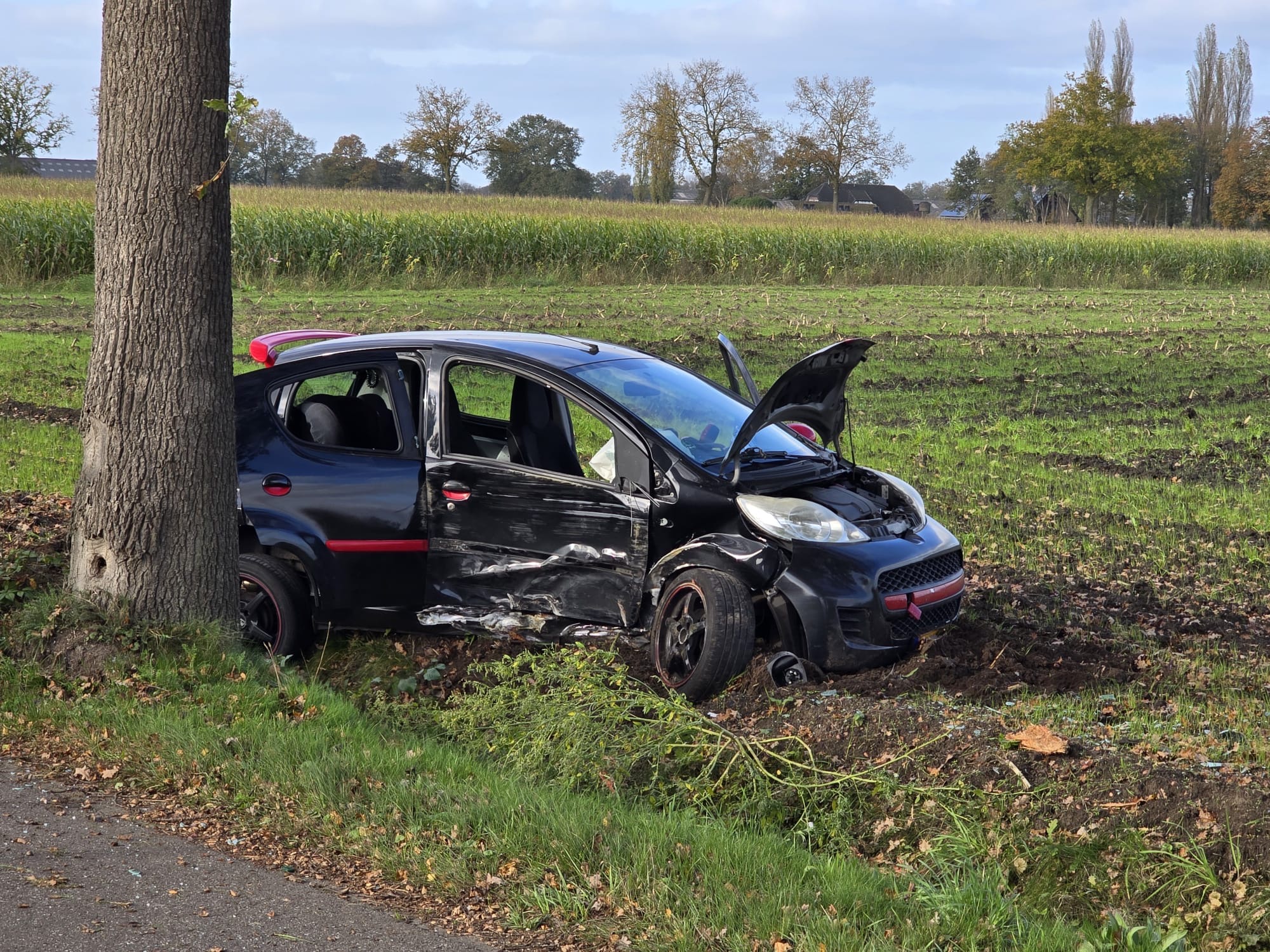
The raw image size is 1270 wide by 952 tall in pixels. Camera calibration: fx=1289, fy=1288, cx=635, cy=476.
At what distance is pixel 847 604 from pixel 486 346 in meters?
Answer: 2.45

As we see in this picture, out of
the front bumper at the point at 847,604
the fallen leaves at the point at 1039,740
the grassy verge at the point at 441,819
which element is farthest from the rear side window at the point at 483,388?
the fallen leaves at the point at 1039,740

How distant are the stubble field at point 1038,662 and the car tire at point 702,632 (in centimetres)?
14

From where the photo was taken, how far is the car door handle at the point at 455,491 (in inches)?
267

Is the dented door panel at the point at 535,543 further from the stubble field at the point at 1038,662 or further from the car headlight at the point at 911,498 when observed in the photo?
the car headlight at the point at 911,498

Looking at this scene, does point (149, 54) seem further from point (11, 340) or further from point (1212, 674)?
point (11, 340)

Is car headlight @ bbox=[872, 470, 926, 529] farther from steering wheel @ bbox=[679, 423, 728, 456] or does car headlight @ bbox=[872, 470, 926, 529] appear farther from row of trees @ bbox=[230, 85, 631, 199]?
row of trees @ bbox=[230, 85, 631, 199]

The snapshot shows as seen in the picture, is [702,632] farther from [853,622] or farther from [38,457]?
[38,457]

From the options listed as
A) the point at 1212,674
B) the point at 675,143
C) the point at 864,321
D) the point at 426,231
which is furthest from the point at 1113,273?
the point at 675,143

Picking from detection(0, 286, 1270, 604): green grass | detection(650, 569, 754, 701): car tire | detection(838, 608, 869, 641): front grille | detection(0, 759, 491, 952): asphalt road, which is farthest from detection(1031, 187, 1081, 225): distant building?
detection(0, 759, 491, 952): asphalt road

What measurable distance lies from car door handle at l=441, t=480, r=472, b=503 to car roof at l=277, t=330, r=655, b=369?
76cm

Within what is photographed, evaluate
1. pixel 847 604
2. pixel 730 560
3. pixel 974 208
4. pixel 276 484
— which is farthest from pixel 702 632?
pixel 974 208

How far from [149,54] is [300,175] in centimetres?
10740

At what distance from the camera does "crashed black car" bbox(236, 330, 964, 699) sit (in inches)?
243

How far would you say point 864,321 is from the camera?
2586 centimetres
